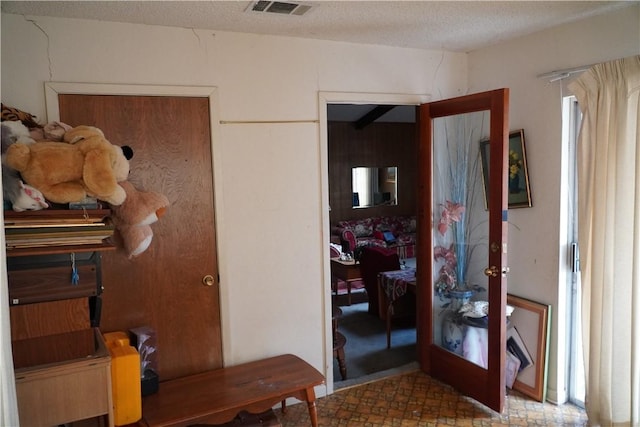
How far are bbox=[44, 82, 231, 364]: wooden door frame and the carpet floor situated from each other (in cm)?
106

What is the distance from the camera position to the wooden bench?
2.40 meters

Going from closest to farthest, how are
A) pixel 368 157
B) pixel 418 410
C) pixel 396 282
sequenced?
pixel 418 410
pixel 396 282
pixel 368 157

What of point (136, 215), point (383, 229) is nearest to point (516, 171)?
point (136, 215)

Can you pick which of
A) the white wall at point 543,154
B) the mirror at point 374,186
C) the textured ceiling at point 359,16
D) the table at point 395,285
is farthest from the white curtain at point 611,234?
the mirror at point 374,186

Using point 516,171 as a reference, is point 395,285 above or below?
→ below

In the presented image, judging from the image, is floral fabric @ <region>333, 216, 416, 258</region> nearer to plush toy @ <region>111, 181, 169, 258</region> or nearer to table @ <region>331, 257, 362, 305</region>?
table @ <region>331, 257, 362, 305</region>

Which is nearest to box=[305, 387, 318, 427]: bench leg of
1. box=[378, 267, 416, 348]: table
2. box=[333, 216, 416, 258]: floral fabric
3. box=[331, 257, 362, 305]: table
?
box=[378, 267, 416, 348]: table

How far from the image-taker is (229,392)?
2.60 m

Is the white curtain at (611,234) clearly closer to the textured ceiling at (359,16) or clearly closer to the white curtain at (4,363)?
the textured ceiling at (359,16)

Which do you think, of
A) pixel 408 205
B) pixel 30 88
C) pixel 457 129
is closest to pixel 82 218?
pixel 30 88

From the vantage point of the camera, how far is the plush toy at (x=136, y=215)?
227cm

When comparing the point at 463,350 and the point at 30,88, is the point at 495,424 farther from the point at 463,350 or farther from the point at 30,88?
the point at 30,88

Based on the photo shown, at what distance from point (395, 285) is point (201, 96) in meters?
2.35

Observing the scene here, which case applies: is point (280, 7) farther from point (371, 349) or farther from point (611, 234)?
point (371, 349)
